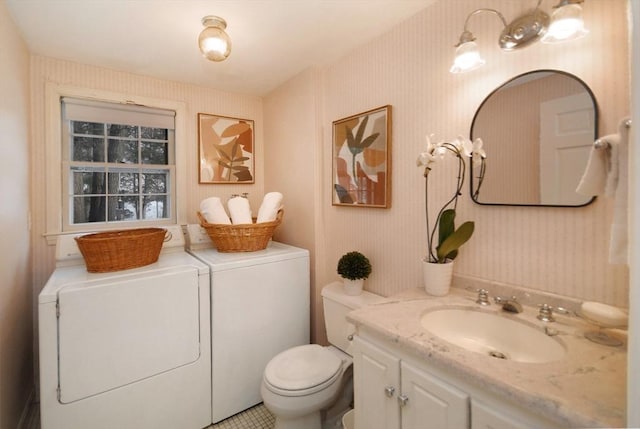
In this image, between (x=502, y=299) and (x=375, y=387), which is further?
(x=502, y=299)

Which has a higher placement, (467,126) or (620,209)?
(467,126)

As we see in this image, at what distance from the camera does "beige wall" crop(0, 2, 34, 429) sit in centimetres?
144

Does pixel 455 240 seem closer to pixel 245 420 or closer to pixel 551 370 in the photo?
pixel 551 370

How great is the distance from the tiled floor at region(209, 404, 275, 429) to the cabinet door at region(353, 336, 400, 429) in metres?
0.92

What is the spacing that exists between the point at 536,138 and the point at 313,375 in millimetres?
1560

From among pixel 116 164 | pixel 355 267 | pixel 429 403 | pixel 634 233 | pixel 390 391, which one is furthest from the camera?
pixel 116 164

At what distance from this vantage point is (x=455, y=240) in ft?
4.52

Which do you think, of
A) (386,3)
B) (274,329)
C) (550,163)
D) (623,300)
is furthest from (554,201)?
(274,329)

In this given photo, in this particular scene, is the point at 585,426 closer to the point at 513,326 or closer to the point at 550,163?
the point at 513,326

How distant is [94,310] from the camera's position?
1.48 meters

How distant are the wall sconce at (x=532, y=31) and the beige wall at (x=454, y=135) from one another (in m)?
0.10

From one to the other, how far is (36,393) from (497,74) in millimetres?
3412

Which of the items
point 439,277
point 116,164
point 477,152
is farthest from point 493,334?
point 116,164

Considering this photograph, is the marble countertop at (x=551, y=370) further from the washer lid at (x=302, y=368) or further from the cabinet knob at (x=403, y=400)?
the washer lid at (x=302, y=368)
